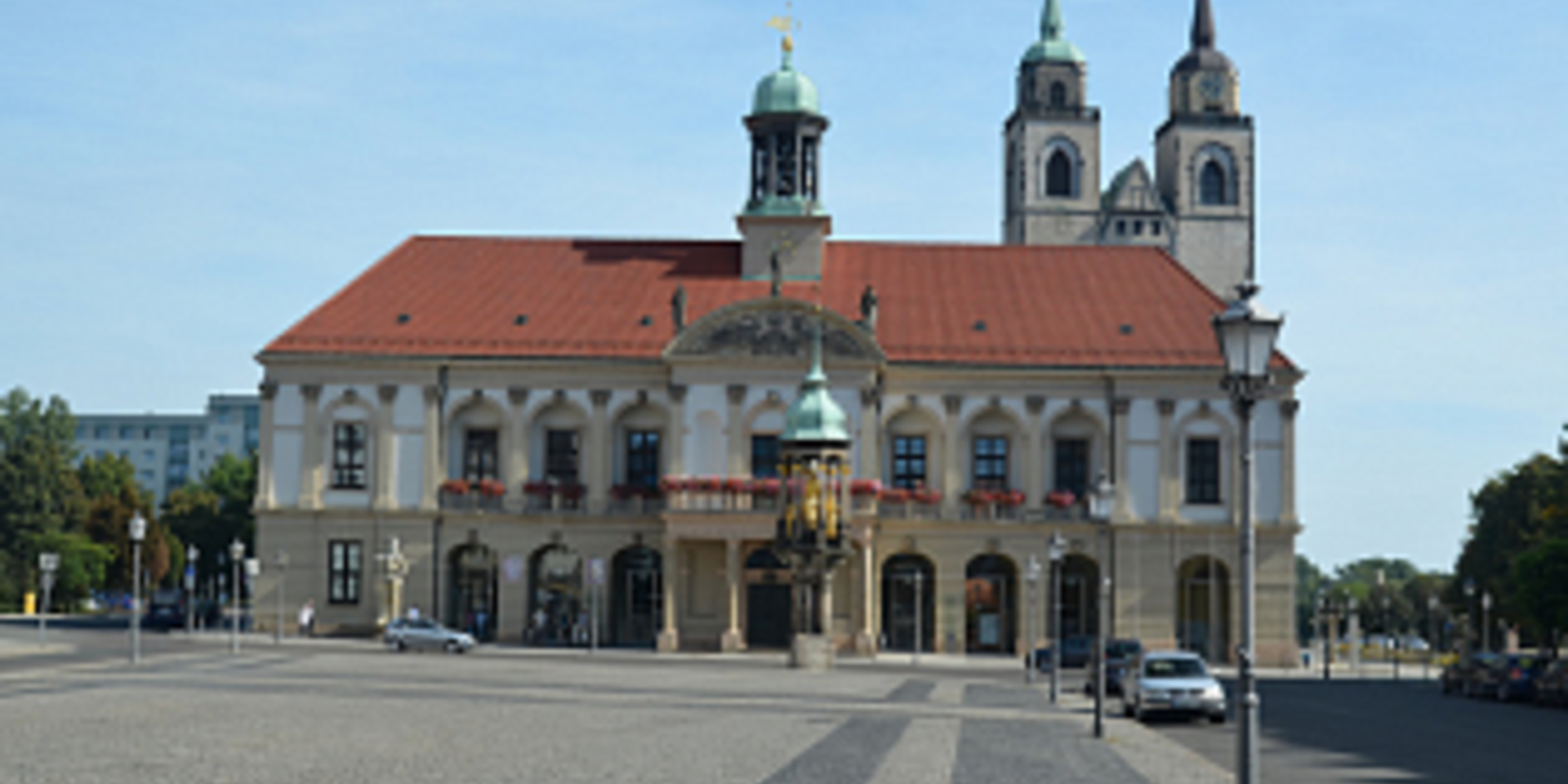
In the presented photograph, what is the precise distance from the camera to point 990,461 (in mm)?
74000

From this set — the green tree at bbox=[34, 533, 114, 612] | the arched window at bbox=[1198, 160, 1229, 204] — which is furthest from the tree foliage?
the green tree at bbox=[34, 533, 114, 612]

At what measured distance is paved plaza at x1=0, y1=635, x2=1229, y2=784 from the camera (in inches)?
923

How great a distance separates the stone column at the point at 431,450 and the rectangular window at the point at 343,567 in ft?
9.79

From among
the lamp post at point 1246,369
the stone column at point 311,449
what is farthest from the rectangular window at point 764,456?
the lamp post at point 1246,369

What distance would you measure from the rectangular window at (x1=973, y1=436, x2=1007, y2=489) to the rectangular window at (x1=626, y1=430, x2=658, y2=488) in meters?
11.9

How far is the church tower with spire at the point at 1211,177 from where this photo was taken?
134250mm

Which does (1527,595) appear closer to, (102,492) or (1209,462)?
(1209,462)

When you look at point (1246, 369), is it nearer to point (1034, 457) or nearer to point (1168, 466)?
point (1034, 457)

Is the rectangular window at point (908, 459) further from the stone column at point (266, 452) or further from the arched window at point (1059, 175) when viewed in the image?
the arched window at point (1059, 175)

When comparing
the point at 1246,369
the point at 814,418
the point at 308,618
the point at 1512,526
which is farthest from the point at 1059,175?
the point at 1246,369

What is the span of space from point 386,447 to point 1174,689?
40678 mm

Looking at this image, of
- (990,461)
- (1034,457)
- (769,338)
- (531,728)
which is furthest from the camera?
(990,461)

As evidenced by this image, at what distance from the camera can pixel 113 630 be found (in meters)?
76.8

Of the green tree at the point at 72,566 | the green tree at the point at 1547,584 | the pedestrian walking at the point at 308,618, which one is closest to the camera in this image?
the green tree at the point at 1547,584
